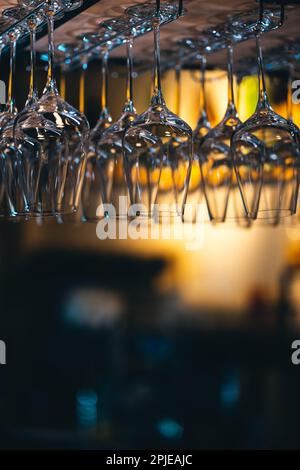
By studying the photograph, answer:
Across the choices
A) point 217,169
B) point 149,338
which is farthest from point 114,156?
point 149,338

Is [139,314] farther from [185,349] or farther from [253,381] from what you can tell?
[253,381]

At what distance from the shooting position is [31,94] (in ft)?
3.07

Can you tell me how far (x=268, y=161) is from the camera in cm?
87

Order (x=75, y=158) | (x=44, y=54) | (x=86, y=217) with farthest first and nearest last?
(x=44, y=54) < (x=86, y=217) < (x=75, y=158)

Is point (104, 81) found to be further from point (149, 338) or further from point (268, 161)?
point (149, 338)

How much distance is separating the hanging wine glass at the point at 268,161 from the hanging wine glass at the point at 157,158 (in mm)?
54

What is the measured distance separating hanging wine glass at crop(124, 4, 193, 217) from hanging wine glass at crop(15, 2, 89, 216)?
0.05m

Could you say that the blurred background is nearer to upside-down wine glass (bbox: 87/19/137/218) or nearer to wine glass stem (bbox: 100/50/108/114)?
wine glass stem (bbox: 100/50/108/114)

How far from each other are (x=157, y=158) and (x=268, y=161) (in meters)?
0.11

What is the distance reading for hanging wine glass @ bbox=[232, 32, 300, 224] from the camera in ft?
2.80

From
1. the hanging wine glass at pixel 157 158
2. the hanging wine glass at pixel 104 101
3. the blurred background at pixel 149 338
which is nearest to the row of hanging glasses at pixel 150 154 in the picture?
the hanging wine glass at pixel 157 158

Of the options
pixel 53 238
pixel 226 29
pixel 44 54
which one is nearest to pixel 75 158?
pixel 226 29

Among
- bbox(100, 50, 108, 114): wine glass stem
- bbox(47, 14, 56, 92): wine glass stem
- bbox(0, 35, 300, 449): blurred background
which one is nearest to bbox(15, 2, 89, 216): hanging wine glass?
bbox(47, 14, 56, 92): wine glass stem

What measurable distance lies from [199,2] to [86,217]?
0.32 m
